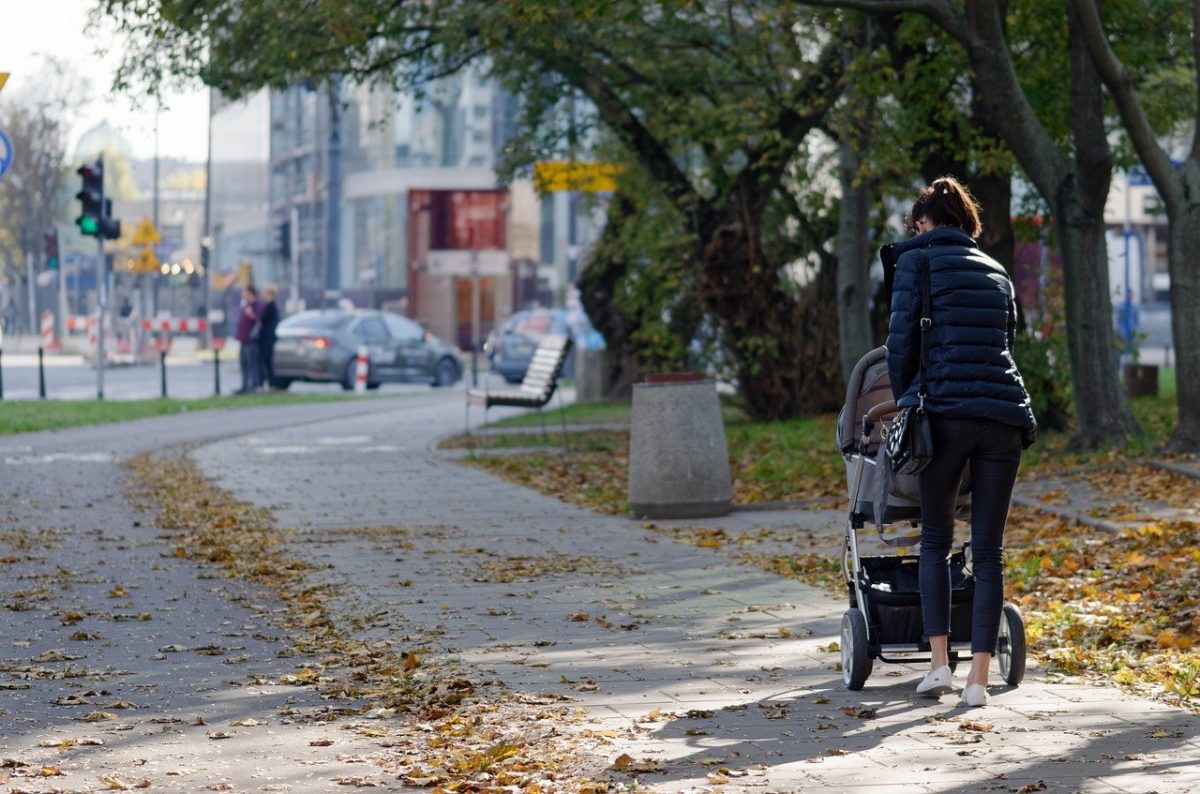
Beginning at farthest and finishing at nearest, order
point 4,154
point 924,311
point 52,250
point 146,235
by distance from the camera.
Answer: point 146,235 → point 52,250 → point 4,154 → point 924,311

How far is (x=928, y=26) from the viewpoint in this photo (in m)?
18.1

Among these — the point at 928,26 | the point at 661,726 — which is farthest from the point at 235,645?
the point at 928,26

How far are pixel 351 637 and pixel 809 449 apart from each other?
35.4 ft

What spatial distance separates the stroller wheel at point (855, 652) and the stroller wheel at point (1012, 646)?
1.49 ft

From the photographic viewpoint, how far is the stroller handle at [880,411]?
729cm

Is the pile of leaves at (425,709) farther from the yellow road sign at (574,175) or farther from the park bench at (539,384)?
the yellow road sign at (574,175)

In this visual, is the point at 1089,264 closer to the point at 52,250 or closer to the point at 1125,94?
the point at 1125,94

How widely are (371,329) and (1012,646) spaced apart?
106ft

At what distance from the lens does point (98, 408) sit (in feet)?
93.5

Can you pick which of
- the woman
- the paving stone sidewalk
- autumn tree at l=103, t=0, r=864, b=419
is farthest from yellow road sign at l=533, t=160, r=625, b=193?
the woman

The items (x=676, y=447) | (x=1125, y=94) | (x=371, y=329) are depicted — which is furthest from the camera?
(x=371, y=329)

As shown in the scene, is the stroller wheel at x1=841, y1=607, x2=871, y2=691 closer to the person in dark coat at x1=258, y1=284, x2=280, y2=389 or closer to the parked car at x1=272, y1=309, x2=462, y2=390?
the person in dark coat at x1=258, y1=284, x2=280, y2=389

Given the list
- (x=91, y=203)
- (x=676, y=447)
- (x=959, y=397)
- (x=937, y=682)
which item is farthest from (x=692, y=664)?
(x=91, y=203)

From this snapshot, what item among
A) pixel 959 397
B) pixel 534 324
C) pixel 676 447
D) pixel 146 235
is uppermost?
pixel 146 235
